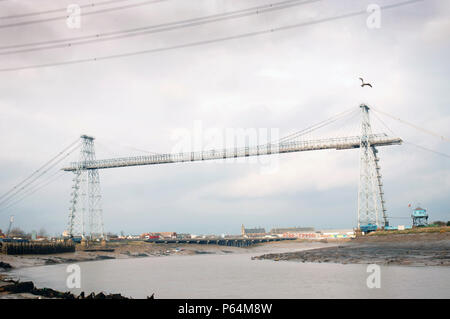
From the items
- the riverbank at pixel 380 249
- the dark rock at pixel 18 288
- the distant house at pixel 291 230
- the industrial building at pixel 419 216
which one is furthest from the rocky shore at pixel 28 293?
the distant house at pixel 291 230

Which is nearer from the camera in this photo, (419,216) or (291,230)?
(419,216)

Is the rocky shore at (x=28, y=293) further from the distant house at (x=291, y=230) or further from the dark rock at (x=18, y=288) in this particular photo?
the distant house at (x=291, y=230)

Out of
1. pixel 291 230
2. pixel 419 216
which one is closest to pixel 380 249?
pixel 419 216

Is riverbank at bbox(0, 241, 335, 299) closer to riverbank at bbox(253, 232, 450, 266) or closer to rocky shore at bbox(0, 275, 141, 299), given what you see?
rocky shore at bbox(0, 275, 141, 299)

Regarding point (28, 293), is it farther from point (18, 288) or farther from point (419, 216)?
point (419, 216)

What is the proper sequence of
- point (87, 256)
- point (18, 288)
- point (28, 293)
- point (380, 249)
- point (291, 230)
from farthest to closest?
1. point (291, 230)
2. point (87, 256)
3. point (380, 249)
4. point (18, 288)
5. point (28, 293)

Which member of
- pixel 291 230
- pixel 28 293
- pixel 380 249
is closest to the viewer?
pixel 28 293

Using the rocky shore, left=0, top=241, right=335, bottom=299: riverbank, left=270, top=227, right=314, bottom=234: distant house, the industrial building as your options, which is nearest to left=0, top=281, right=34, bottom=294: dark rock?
the rocky shore

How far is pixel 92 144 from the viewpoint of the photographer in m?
75.1

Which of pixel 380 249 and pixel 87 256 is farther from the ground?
pixel 380 249

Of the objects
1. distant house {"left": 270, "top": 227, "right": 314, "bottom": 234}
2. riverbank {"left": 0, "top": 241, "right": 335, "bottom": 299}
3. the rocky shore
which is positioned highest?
the rocky shore

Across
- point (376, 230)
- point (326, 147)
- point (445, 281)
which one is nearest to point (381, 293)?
point (445, 281)

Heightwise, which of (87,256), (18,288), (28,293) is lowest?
(87,256)
